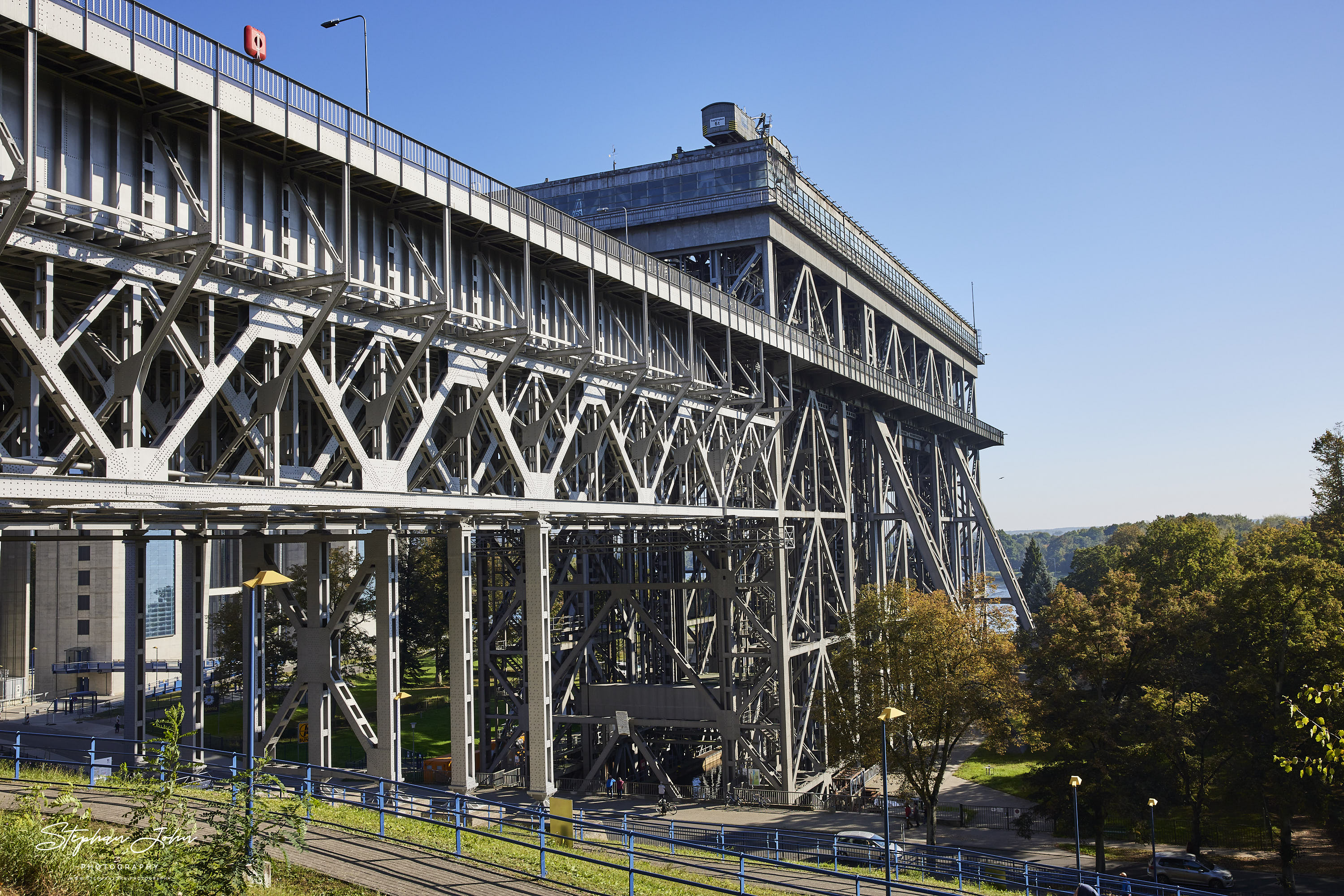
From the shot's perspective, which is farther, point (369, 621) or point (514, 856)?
point (369, 621)

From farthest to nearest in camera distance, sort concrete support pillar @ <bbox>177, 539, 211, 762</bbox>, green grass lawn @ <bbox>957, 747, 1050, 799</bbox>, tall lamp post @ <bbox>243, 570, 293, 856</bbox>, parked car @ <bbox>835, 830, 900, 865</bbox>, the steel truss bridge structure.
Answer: green grass lawn @ <bbox>957, 747, 1050, 799</bbox>
parked car @ <bbox>835, 830, 900, 865</bbox>
concrete support pillar @ <bbox>177, 539, 211, 762</bbox>
the steel truss bridge structure
tall lamp post @ <bbox>243, 570, 293, 856</bbox>

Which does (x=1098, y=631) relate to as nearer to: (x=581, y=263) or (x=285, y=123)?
(x=581, y=263)

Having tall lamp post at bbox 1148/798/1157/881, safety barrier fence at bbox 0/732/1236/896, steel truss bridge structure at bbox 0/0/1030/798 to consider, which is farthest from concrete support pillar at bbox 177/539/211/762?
tall lamp post at bbox 1148/798/1157/881

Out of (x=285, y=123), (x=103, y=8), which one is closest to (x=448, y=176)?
(x=285, y=123)

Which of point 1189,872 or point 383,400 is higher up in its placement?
point 383,400

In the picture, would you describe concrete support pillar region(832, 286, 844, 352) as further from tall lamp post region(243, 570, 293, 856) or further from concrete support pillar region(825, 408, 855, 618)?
tall lamp post region(243, 570, 293, 856)

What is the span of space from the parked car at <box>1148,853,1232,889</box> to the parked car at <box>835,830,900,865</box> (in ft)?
28.7

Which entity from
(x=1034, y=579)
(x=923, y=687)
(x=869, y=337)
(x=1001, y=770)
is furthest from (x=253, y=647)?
(x=1034, y=579)

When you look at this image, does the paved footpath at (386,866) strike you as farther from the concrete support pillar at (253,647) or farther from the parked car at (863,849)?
the parked car at (863,849)

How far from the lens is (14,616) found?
63438mm

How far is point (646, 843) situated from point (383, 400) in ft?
49.3

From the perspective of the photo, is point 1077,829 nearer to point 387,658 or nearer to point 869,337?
point 387,658

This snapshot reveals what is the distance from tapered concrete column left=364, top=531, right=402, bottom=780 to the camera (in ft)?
67.2

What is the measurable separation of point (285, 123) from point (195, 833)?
39.5 ft
